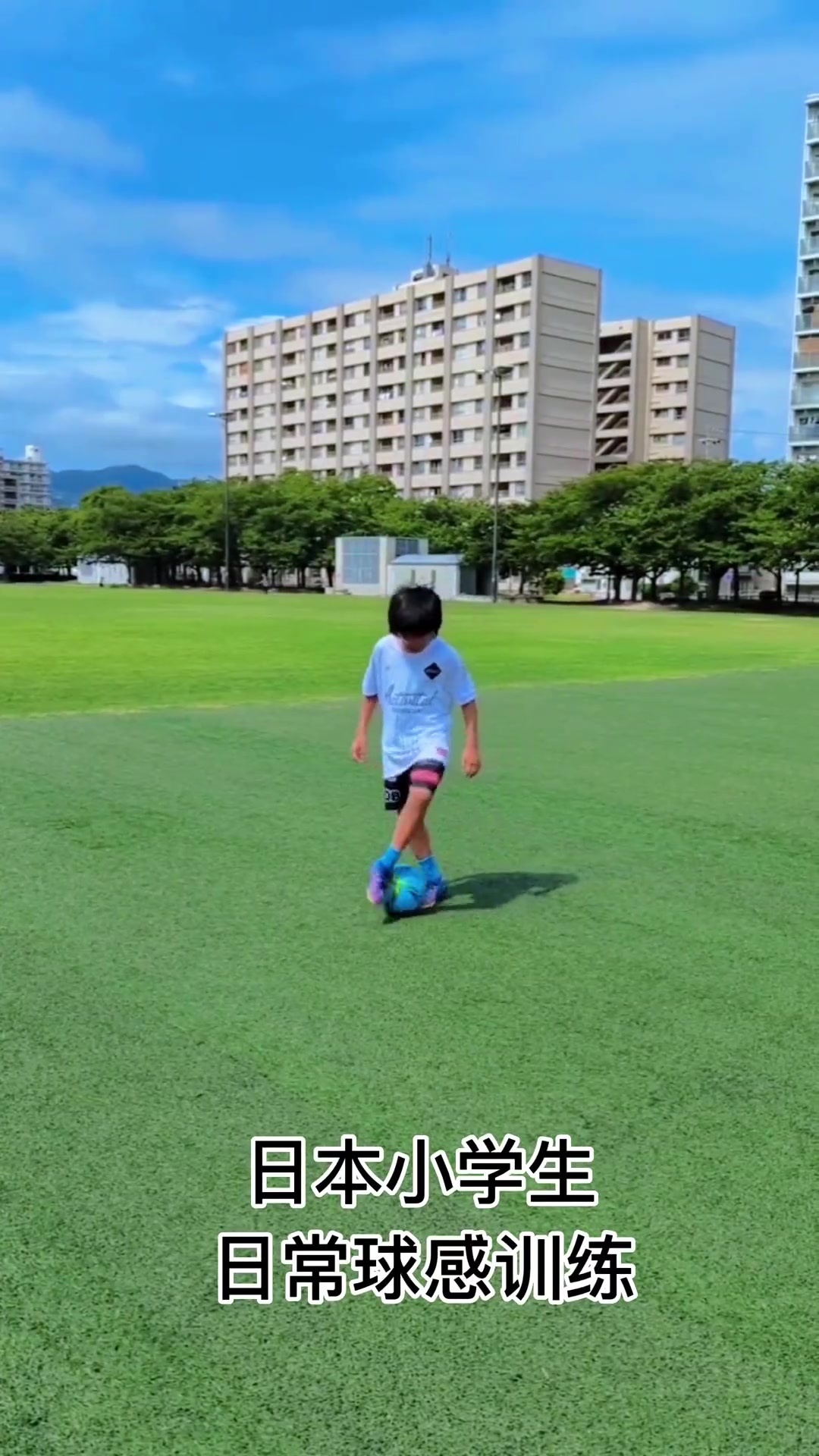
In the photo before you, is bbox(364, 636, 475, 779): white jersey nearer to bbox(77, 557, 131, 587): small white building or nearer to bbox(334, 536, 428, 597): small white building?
bbox(334, 536, 428, 597): small white building

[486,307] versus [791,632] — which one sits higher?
[486,307]

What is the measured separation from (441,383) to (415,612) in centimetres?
9651

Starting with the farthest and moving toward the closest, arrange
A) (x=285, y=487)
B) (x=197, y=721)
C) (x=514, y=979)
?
1. (x=285, y=487)
2. (x=197, y=721)
3. (x=514, y=979)

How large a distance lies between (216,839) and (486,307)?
93124 millimetres

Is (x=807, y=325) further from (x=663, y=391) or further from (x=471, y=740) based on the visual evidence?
(x=471, y=740)

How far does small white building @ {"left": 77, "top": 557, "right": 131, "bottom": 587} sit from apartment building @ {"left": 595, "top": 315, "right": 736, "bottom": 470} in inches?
1552

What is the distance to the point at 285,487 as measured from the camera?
76.6m

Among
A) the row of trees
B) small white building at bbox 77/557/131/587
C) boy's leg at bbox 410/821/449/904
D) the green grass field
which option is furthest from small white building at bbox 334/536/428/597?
boy's leg at bbox 410/821/449/904

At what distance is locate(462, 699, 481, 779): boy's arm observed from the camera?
4.77 m

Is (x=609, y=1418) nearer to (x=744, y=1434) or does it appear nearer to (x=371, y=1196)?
(x=744, y=1434)

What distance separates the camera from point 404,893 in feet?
16.2

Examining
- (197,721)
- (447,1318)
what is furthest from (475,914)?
(197,721)

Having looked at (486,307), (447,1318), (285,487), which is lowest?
(447,1318)

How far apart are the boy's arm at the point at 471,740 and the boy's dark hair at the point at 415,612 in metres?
0.39
